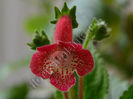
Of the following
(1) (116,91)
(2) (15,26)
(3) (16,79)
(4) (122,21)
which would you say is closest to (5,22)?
(2) (15,26)

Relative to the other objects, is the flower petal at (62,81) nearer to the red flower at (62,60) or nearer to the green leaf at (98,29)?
the red flower at (62,60)

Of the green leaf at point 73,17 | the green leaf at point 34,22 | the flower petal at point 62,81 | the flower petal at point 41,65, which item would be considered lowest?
the green leaf at point 34,22

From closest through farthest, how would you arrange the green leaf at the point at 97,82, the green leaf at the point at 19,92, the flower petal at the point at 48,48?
1. the flower petal at the point at 48,48
2. the green leaf at the point at 97,82
3. the green leaf at the point at 19,92

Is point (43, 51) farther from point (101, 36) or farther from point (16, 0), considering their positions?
point (16, 0)

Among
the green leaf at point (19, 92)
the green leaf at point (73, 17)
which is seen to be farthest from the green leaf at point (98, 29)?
the green leaf at point (19, 92)

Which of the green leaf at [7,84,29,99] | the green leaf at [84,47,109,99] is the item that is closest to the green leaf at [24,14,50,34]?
the green leaf at [7,84,29,99]

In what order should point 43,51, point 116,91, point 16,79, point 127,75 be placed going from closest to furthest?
1. point 43,51
2. point 116,91
3. point 127,75
4. point 16,79
